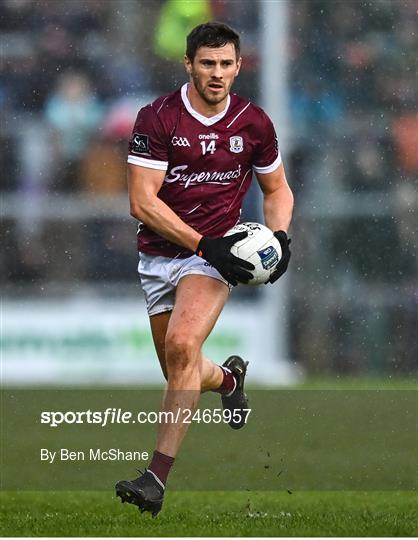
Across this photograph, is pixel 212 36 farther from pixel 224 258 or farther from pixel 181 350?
pixel 181 350

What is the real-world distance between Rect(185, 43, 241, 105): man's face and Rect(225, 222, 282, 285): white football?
0.59 metres

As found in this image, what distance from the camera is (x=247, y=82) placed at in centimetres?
1288

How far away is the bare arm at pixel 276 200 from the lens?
278 inches

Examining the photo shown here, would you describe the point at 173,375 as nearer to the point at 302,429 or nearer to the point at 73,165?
the point at 302,429

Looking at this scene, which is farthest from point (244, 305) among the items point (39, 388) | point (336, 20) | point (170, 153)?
point (170, 153)

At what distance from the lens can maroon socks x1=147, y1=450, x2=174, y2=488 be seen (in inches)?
256

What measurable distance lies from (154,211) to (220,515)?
4.35 feet

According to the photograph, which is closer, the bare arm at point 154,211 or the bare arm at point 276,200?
the bare arm at point 154,211

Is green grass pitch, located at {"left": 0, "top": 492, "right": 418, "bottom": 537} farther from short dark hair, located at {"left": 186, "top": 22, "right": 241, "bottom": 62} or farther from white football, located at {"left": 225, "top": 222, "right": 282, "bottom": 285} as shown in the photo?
short dark hair, located at {"left": 186, "top": 22, "right": 241, "bottom": 62}

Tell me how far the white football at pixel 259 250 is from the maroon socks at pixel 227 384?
2.90ft

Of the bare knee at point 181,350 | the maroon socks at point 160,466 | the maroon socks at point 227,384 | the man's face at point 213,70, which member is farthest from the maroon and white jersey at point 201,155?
the maroon socks at point 160,466

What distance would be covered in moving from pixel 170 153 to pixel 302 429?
2793 millimetres

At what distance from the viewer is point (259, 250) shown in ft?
22.2

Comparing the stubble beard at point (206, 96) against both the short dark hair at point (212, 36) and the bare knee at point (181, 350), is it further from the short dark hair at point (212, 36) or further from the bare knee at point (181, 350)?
the bare knee at point (181, 350)
